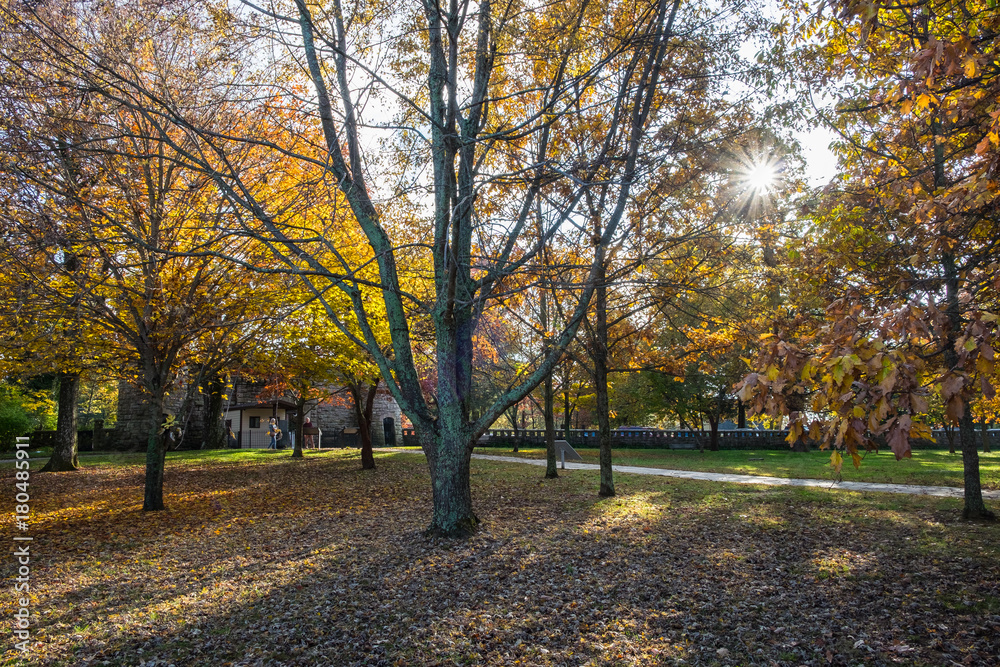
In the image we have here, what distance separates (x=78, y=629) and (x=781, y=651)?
18.7 feet

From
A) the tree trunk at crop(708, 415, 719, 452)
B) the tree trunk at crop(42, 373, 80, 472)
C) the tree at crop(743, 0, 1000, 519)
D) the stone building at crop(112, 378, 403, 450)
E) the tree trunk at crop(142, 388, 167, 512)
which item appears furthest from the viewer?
the stone building at crop(112, 378, 403, 450)

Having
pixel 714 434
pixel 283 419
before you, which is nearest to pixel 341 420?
pixel 283 419

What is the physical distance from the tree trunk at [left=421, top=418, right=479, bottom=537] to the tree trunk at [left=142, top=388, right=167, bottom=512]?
5.61 m

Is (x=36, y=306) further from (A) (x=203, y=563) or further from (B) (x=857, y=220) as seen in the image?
(B) (x=857, y=220)

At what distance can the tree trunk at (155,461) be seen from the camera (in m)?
10.2

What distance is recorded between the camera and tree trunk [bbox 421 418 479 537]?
25.1 ft

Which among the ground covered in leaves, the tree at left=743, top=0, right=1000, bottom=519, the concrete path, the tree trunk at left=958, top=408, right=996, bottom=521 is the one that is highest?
the tree at left=743, top=0, right=1000, bottom=519

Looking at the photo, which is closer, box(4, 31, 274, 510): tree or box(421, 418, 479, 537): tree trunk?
box(421, 418, 479, 537): tree trunk

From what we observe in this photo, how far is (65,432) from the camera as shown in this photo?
1680 cm

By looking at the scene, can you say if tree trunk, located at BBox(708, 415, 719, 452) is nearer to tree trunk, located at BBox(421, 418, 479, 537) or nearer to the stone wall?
the stone wall

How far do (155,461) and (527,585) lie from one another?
8065 millimetres

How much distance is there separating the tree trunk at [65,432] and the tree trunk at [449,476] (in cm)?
1424

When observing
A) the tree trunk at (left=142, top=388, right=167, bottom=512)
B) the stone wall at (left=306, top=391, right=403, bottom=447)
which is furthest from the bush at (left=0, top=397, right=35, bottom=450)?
the tree trunk at (left=142, top=388, right=167, bottom=512)

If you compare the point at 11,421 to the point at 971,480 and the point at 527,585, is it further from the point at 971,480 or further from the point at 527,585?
the point at 971,480
